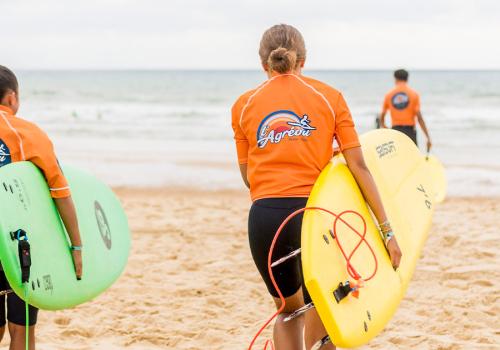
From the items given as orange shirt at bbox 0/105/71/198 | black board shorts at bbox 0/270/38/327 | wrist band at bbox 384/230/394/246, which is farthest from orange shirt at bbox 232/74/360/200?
black board shorts at bbox 0/270/38/327

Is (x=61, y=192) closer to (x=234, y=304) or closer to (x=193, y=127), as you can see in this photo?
(x=234, y=304)

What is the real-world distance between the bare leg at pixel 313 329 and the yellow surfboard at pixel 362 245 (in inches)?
10.6

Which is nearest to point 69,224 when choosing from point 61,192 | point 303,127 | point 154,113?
point 61,192

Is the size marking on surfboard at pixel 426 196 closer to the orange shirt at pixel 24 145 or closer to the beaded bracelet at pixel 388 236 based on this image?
the beaded bracelet at pixel 388 236

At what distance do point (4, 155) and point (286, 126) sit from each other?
1.11m

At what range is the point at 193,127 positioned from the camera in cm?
2002

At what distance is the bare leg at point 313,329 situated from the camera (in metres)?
2.81

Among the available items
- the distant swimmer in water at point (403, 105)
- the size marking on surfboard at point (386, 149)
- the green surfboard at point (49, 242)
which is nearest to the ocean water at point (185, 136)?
the distant swimmer in water at point (403, 105)

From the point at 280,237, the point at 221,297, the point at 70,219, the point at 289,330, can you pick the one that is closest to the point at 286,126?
the point at 280,237

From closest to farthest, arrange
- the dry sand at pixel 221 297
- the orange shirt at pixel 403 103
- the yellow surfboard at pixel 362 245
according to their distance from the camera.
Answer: the yellow surfboard at pixel 362 245
the dry sand at pixel 221 297
the orange shirt at pixel 403 103

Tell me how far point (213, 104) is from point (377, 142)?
27450 millimetres

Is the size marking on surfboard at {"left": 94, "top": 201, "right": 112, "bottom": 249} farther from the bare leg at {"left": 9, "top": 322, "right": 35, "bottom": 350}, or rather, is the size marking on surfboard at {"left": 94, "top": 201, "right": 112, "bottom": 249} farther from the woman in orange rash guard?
the woman in orange rash guard

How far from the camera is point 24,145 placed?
8.62 ft

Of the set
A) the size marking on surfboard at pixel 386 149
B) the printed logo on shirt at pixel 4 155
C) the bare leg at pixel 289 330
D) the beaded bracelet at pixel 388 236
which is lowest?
the bare leg at pixel 289 330
